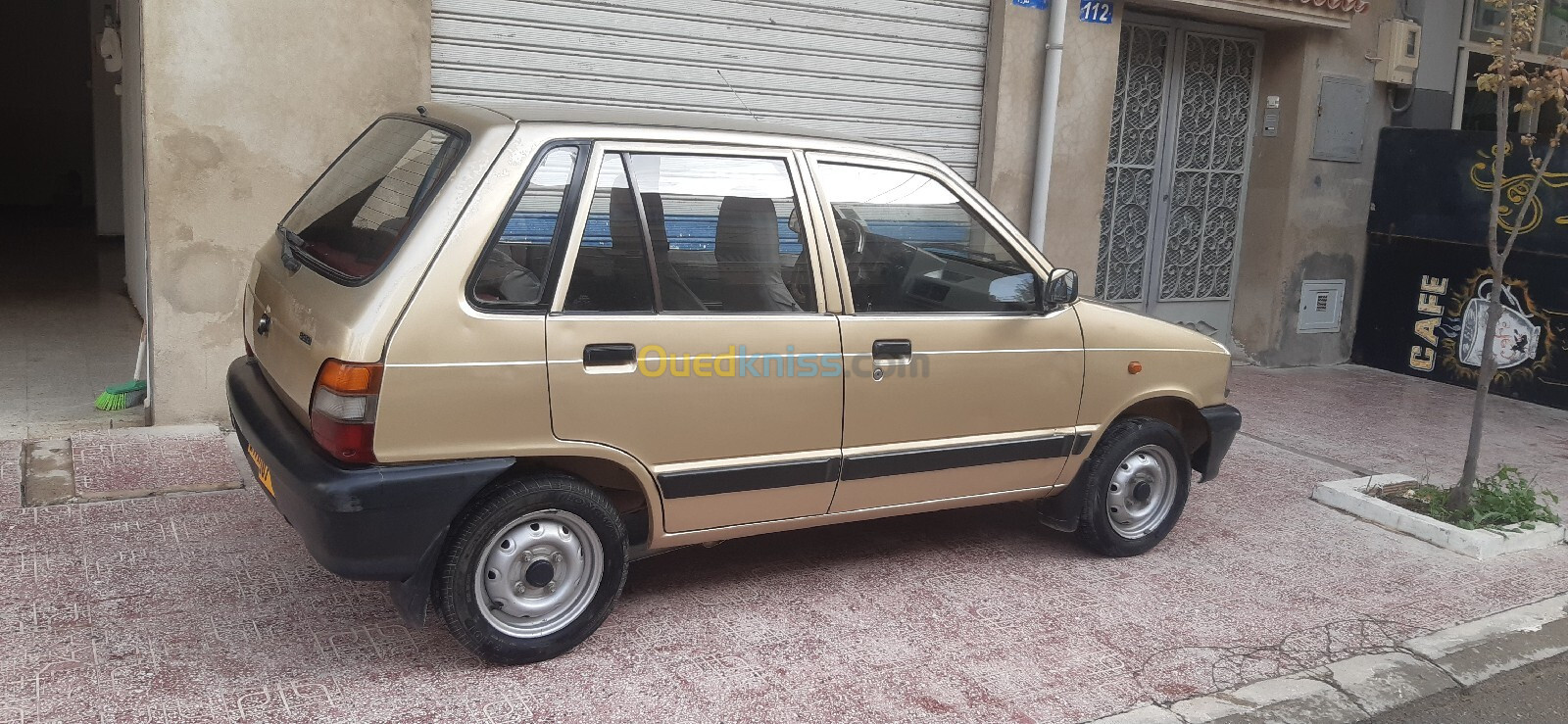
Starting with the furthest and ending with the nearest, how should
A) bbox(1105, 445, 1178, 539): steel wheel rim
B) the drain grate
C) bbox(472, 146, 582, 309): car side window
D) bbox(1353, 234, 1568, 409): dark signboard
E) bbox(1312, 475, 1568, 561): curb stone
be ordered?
bbox(1353, 234, 1568, 409): dark signboard, bbox(1312, 475, 1568, 561): curb stone, bbox(1105, 445, 1178, 539): steel wheel rim, the drain grate, bbox(472, 146, 582, 309): car side window

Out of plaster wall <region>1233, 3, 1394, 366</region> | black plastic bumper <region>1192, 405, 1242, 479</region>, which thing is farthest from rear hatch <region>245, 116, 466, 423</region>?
plaster wall <region>1233, 3, 1394, 366</region>

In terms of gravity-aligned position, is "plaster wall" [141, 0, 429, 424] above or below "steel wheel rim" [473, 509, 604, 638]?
above

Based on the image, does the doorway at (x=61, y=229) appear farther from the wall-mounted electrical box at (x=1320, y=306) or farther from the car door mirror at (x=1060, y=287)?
the wall-mounted electrical box at (x=1320, y=306)

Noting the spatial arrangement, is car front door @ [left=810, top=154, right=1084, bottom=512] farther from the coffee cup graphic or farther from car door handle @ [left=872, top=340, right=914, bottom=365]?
the coffee cup graphic

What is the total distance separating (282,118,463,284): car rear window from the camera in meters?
3.84

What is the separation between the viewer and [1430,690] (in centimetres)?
443

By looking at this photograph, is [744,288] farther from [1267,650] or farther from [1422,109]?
[1422,109]

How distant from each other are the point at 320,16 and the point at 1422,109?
8.91m

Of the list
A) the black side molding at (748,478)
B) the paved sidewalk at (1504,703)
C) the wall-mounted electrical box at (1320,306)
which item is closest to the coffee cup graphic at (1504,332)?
the wall-mounted electrical box at (1320,306)

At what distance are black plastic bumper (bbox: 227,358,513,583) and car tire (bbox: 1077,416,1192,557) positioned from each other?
8.50ft

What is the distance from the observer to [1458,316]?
9.92 m

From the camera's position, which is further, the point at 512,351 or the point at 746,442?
the point at 746,442

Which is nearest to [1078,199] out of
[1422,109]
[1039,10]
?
[1039,10]

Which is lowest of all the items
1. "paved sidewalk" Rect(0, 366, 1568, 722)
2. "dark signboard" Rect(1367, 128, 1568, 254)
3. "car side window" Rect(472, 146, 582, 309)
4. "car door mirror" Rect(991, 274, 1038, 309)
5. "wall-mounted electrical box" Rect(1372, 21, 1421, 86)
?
"paved sidewalk" Rect(0, 366, 1568, 722)
